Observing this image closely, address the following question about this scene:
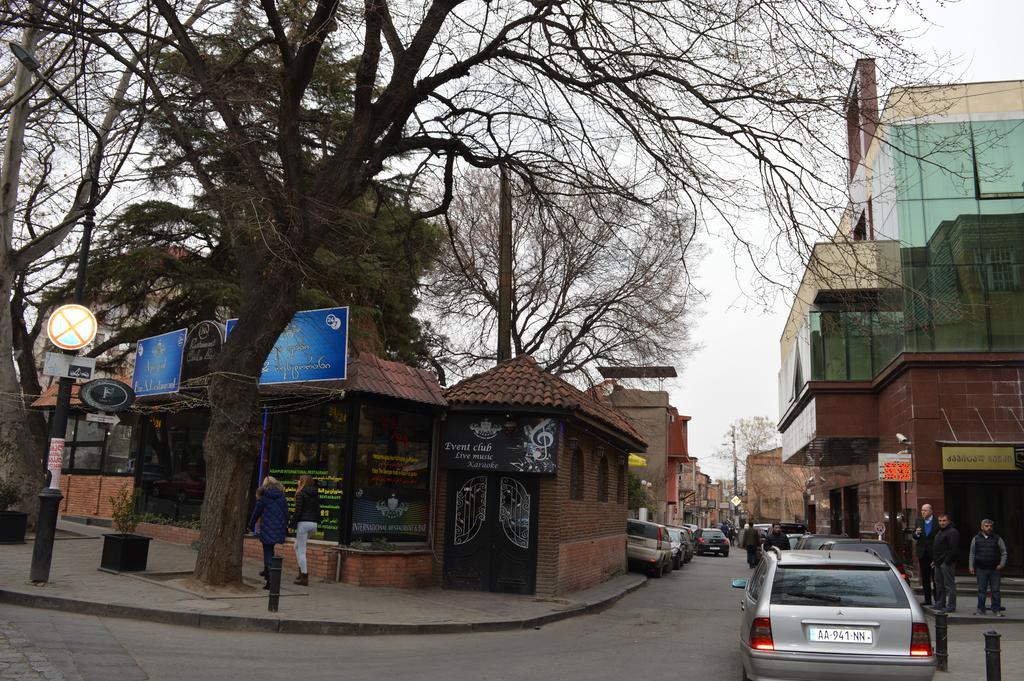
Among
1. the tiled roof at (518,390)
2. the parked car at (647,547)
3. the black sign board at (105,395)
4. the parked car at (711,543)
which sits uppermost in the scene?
the tiled roof at (518,390)

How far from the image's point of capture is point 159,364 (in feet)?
57.2

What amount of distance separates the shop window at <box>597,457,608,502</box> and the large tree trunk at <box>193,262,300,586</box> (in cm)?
964

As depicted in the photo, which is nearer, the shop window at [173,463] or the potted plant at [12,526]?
the potted plant at [12,526]

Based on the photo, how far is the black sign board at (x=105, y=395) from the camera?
11.9m

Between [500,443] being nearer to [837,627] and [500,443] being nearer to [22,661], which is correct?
[837,627]

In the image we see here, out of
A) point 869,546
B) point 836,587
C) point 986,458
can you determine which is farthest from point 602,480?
point 836,587

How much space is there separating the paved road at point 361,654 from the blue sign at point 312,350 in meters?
5.07

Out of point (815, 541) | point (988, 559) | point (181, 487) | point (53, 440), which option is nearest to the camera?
point (53, 440)

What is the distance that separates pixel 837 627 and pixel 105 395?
10352 millimetres

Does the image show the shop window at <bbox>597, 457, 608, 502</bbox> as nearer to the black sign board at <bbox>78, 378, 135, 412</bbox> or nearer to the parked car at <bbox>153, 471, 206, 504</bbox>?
the parked car at <bbox>153, 471, 206, 504</bbox>

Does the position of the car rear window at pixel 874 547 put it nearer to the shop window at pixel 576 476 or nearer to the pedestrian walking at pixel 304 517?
the shop window at pixel 576 476

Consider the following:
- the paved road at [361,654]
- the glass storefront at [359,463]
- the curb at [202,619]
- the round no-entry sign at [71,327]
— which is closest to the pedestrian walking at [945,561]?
the paved road at [361,654]

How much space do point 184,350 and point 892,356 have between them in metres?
20.1

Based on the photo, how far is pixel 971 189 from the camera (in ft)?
75.5
